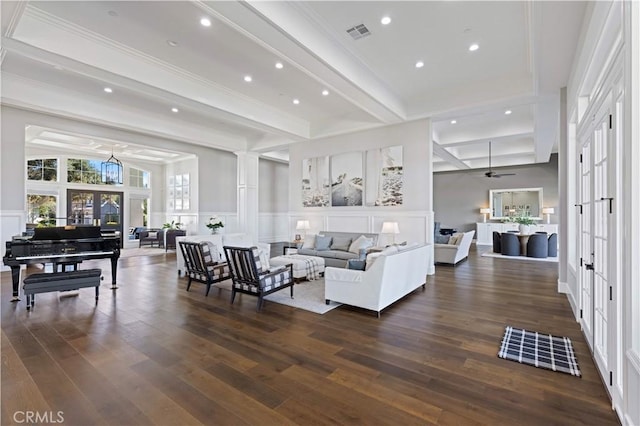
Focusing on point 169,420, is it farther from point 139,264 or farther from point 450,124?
point 450,124

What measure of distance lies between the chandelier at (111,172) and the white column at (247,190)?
5.06 metres

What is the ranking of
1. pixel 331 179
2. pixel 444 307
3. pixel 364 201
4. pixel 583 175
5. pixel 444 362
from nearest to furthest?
pixel 444 362
pixel 583 175
pixel 444 307
pixel 364 201
pixel 331 179

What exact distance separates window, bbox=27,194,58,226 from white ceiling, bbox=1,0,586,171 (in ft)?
9.61

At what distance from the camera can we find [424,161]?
22.7 ft

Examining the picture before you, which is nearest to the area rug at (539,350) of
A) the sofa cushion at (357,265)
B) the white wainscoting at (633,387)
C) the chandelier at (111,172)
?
the white wainscoting at (633,387)

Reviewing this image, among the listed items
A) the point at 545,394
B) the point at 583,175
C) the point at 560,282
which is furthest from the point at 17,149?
the point at 560,282

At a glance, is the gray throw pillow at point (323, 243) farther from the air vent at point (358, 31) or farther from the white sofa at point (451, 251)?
the air vent at point (358, 31)

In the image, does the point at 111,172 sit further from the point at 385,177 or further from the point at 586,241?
the point at 586,241

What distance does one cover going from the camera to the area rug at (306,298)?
4363 mm

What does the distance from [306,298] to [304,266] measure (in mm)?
1197

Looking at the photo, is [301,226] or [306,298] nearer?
[306,298]

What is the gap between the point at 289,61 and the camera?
443cm

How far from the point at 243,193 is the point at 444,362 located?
29.9 ft

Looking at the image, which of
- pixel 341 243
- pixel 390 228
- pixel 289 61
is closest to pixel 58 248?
pixel 289 61
